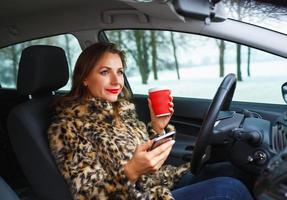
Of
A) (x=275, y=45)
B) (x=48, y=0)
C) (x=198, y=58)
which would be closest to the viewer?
(x=275, y=45)

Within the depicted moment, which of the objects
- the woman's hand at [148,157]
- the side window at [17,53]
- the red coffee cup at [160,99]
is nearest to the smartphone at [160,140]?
the woman's hand at [148,157]

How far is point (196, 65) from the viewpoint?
303 centimetres

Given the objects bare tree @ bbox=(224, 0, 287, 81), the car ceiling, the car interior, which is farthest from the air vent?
bare tree @ bbox=(224, 0, 287, 81)

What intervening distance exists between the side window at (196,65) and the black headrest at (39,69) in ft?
2.35

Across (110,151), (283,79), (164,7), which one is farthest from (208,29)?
(110,151)

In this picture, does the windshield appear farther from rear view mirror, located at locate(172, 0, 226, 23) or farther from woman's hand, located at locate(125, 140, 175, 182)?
woman's hand, located at locate(125, 140, 175, 182)

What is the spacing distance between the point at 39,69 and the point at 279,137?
3.40ft

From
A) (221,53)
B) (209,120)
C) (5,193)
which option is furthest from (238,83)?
(5,193)

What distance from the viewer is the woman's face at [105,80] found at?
2.04 m

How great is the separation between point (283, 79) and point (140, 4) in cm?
85

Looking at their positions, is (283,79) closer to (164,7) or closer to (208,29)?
(208,29)

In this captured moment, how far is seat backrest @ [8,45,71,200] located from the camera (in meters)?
1.93

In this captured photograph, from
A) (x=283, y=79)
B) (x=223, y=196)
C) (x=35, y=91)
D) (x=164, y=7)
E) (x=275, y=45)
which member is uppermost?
(x=164, y=7)

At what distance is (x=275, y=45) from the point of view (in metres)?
2.00
